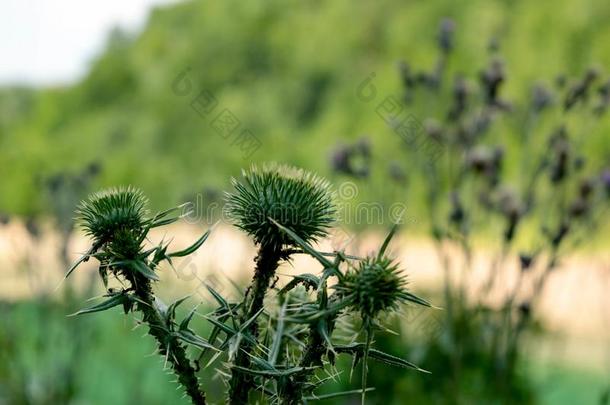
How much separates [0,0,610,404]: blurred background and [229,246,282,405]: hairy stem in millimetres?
945

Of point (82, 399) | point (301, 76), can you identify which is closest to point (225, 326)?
point (82, 399)

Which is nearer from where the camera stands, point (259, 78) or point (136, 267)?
point (136, 267)

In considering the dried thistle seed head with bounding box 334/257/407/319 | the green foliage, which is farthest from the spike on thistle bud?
the green foliage

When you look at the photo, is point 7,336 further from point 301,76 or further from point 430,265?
point 301,76

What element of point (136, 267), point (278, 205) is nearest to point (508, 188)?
point (278, 205)

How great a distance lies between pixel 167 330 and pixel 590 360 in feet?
13.5

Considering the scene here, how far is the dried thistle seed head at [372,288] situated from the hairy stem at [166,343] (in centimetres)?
12

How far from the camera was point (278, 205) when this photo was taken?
60cm

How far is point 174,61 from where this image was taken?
31.5 ft

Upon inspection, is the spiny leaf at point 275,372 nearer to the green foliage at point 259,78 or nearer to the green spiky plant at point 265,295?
the green spiky plant at point 265,295

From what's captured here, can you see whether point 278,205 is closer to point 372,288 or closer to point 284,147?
point 372,288

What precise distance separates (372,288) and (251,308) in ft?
0.28

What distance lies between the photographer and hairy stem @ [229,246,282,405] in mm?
527

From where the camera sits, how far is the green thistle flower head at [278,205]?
59 centimetres
